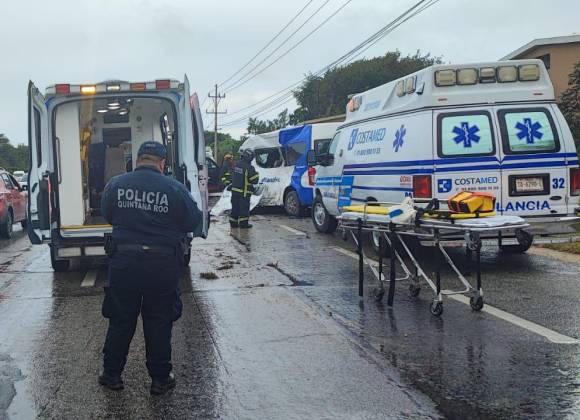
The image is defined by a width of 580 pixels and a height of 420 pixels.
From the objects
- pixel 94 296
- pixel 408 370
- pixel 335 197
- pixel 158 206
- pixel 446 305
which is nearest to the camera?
pixel 158 206

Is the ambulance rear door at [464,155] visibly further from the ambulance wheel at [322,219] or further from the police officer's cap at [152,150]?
the ambulance wheel at [322,219]

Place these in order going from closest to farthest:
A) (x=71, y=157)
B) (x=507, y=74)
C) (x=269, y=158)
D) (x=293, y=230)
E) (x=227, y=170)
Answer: (x=507, y=74)
(x=71, y=157)
(x=293, y=230)
(x=227, y=170)
(x=269, y=158)

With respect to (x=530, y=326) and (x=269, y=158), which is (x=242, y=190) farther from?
(x=530, y=326)

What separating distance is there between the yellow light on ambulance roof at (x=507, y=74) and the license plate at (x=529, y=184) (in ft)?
4.57

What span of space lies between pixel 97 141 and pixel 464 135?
687 cm

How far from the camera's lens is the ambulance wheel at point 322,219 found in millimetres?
14234

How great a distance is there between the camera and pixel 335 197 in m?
13.2

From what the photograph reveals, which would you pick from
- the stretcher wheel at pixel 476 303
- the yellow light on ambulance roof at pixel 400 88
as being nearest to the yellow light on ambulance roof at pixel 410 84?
the yellow light on ambulance roof at pixel 400 88

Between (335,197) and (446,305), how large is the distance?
20.0 feet

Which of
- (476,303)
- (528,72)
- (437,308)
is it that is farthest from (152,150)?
(528,72)

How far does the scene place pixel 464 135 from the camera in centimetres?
910

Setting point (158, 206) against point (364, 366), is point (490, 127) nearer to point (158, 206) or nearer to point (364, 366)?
point (364, 366)

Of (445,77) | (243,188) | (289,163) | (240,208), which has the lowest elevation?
(240,208)

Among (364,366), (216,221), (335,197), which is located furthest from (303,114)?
(364,366)
